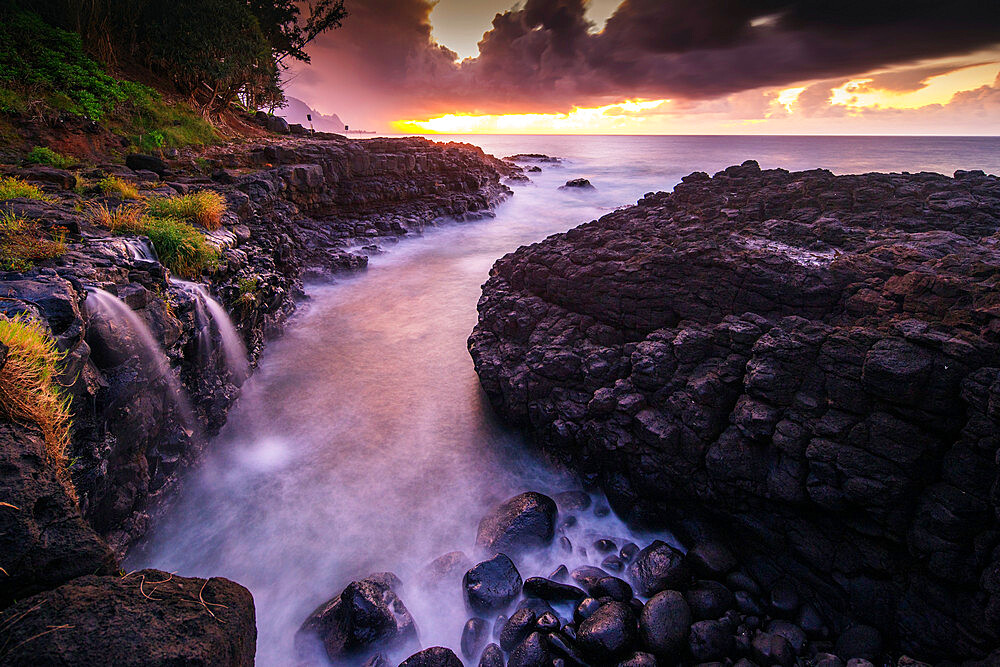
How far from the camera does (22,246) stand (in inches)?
219

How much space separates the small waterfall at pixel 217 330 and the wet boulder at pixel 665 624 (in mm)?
9130

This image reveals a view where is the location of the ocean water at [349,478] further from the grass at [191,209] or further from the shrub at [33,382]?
the grass at [191,209]

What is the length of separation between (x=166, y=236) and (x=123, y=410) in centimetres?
436

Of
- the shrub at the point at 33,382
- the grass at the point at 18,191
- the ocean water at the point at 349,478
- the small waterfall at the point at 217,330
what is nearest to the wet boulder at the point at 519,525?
the ocean water at the point at 349,478

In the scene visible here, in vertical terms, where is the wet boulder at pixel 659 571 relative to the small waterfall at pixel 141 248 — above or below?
below

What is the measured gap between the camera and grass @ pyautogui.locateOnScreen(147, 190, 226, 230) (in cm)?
1014

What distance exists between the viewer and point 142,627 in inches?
103

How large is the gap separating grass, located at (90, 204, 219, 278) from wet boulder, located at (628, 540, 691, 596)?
1020 cm

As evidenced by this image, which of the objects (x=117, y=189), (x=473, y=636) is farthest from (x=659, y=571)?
(x=117, y=189)

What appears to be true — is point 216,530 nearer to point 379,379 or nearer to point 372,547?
point 372,547

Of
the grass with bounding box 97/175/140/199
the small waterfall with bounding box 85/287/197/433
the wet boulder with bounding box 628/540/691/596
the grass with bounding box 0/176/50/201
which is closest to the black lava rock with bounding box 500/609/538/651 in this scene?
the wet boulder with bounding box 628/540/691/596

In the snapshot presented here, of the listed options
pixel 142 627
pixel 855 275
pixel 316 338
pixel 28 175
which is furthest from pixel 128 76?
pixel 855 275

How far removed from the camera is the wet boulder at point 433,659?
4754mm

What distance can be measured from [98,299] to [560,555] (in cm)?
777
